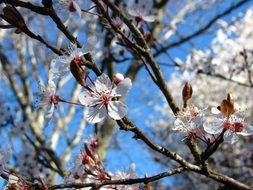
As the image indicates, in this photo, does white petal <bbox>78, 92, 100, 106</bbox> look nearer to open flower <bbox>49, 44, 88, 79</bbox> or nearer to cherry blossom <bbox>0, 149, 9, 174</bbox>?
open flower <bbox>49, 44, 88, 79</bbox>

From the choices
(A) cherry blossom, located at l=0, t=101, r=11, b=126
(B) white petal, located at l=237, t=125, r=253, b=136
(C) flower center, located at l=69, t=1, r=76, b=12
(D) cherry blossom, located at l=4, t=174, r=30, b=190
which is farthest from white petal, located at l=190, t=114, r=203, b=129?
(A) cherry blossom, located at l=0, t=101, r=11, b=126

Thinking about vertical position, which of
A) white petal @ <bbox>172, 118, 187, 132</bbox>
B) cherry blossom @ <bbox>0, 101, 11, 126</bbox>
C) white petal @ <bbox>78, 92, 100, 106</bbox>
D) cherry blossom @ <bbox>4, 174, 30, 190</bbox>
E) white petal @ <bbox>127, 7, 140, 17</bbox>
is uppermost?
cherry blossom @ <bbox>0, 101, 11, 126</bbox>

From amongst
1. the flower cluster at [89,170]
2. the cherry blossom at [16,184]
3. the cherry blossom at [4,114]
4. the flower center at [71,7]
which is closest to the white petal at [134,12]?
the flower center at [71,7]

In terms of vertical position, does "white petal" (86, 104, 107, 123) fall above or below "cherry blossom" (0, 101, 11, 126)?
below

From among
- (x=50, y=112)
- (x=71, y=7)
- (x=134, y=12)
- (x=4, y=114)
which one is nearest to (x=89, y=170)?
(x=50, y=112)

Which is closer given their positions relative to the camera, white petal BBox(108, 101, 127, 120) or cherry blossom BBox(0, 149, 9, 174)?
white petal BBox(108, 101, 127, 120)

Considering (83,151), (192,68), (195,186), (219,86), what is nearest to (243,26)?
(219,86)

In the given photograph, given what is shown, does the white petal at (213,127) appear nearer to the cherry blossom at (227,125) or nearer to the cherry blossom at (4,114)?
the cherry blossom at (227,125)

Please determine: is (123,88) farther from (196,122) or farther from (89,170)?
(89,170)
